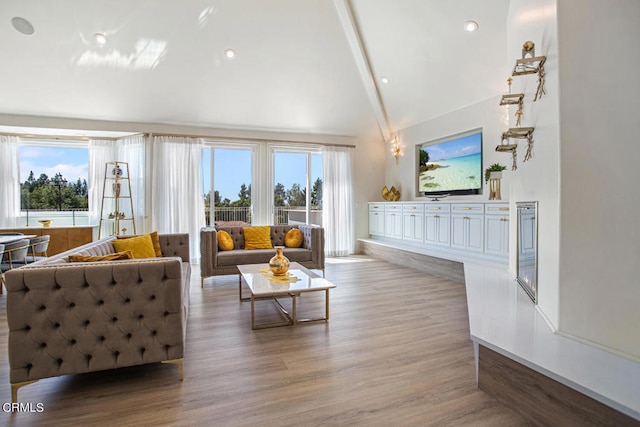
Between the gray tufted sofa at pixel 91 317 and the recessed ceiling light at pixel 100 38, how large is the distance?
375 centimetres

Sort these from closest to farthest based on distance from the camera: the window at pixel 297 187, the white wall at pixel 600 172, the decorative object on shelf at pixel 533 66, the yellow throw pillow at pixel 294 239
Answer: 1. the white wall at pixel 600 172
2. the decorative object on shelf at pixel 533 66
3. the yellow throw pillow at pixel 294 239
4. the window at pixel 297 187

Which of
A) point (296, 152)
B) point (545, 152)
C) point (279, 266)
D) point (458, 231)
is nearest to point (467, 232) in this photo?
point (458, 231)

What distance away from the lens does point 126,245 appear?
3723 millimetres

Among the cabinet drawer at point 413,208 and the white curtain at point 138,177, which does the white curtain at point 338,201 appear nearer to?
the cabinet drawer at point 413,208

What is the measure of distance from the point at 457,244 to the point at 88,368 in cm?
483

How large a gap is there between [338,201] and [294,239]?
2369 millimetres

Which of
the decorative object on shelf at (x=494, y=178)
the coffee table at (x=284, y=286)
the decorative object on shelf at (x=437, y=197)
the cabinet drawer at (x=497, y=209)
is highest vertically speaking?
the decorative object on shelf at (x=494, y=178)

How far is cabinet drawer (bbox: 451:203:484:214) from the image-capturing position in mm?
→ 4918

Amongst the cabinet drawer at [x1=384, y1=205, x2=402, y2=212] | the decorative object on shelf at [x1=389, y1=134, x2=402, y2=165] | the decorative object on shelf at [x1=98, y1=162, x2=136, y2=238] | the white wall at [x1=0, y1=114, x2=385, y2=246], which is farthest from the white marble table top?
the decorative object on shelf at [x1=389, y1=134, x2=402, y2=165]

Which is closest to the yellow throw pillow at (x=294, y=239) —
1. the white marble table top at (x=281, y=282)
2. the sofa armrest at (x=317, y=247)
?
the sofa armrest at (x=317, y=247)

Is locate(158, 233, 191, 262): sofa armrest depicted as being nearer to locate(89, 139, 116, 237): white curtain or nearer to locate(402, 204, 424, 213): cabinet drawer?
locate(89, 139, 116, 237): white curtain

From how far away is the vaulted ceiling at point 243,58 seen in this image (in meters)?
4.50

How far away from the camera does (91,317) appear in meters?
2.08

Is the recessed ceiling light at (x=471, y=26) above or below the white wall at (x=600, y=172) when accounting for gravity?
above
